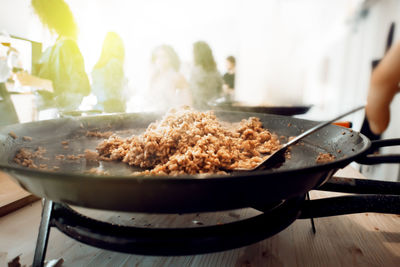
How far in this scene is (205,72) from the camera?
5.02 metres

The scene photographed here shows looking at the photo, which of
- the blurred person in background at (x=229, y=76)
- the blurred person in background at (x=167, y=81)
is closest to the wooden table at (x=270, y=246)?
the blurred person in background at (x=167, y=81)

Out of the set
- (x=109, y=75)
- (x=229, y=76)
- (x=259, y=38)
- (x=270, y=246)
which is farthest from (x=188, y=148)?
(x=229, y=76)

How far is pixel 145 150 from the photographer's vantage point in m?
1.02

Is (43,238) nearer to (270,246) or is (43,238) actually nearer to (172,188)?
(172,188)

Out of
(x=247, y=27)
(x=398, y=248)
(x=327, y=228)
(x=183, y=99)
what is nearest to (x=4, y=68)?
(x=183, y=99)

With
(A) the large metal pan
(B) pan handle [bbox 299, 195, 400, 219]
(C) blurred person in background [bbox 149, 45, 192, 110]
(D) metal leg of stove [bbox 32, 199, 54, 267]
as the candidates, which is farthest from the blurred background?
(D) metal leg of stove [bbox 32, 199, 54, 267]

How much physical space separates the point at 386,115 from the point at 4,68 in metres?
3.66

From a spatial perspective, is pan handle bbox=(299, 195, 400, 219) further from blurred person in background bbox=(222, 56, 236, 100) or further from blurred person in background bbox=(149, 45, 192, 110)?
blurred person in background bbox=(222, 56, 236, 100)

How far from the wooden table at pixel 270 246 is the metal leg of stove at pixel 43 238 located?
23cm

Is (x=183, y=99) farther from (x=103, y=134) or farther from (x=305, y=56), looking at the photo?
(x=103, y=134)

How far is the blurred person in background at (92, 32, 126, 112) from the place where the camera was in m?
3.80

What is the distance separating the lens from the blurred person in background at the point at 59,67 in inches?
117

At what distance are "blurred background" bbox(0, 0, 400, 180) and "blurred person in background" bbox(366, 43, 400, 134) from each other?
121 centimetres

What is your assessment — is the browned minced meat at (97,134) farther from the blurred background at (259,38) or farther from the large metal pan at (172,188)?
the blurred background at (259,38)
